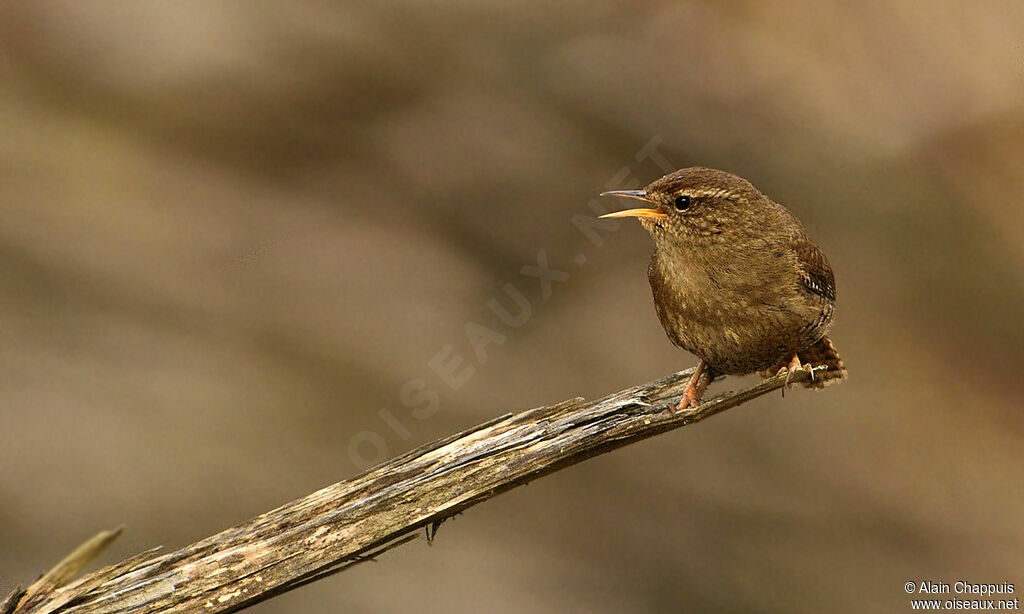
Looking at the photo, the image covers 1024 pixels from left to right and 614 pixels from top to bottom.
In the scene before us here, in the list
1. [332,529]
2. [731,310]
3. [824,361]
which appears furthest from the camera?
[824,361]

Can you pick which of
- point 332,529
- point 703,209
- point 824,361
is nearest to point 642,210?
point 703,209

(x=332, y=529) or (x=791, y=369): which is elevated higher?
(x=791, y=369)

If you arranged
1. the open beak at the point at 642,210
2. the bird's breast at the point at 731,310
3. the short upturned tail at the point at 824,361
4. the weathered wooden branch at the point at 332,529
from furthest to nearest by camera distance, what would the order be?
the short upturned tail at the point at 824,361, the open beak at the point at 642,210, the bird's breast at the point at 731,310, the weathered wooden branch at the point at 332,529

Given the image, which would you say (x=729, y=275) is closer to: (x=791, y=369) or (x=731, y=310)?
(x=731, y=310)

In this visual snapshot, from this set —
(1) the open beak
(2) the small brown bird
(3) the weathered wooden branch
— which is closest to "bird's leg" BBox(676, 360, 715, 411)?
(2) the small brown bird

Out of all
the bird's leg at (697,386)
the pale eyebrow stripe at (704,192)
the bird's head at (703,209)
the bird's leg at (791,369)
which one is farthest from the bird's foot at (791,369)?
the pale eyebrow stripe at (704,192)

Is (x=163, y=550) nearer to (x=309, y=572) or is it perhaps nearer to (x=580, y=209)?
(x=309, y=572)

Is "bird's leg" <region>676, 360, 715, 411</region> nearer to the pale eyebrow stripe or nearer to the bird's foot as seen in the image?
the bird's foot

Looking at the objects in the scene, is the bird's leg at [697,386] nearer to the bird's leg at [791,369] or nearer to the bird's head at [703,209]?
the bird's leg at [791,369]
